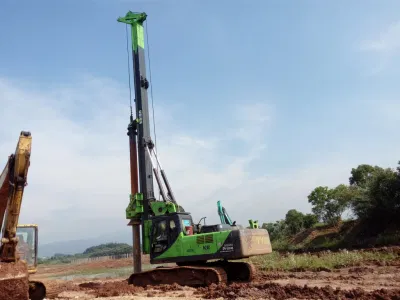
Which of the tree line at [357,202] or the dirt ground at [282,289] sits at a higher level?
the tree line at [357,202]

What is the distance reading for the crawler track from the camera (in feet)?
40.4

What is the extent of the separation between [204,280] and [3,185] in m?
6.78

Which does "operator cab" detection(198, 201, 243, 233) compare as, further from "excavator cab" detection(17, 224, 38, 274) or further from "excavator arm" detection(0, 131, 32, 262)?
"excavator arm" detection(0, 131, 32, 262)

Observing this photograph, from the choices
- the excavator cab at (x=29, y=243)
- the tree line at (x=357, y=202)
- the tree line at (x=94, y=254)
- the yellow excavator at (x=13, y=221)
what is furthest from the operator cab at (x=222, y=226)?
the tree line at (x=94, y=254)

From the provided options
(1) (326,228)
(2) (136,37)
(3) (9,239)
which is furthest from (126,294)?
(1) (326,228)

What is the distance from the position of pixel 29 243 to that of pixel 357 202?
24.3 meters

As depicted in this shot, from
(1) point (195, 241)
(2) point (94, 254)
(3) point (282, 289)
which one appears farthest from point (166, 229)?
(2) point (94, 254)

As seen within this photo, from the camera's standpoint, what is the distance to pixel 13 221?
772 cm

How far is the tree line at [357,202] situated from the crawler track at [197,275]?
1662cm

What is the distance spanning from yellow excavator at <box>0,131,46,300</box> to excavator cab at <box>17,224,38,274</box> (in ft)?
10.5

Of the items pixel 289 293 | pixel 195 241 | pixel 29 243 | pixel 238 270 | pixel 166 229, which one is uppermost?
pixel 166 229

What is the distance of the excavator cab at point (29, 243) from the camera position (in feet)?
36.1

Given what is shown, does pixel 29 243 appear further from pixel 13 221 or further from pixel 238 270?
pixel 238 270

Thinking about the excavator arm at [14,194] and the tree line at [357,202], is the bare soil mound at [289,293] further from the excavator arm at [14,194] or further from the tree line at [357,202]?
the tree line at [357,202]
